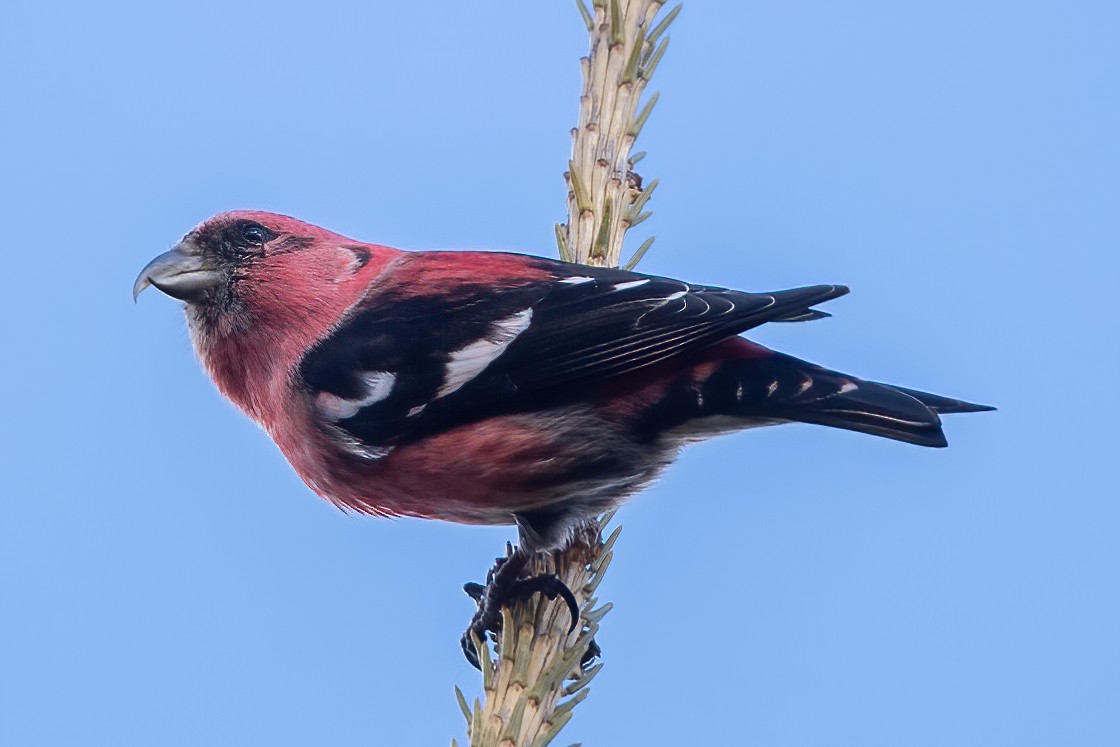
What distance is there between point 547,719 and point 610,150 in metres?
1.57

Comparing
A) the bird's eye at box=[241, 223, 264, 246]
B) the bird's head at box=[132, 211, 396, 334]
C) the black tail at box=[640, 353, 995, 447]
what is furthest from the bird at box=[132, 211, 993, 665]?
the bird's eye at box=[241, 223, 264, 246]

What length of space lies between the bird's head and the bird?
0.12 meters

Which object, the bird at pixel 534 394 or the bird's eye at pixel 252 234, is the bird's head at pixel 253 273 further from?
the bird at pixel 534 394

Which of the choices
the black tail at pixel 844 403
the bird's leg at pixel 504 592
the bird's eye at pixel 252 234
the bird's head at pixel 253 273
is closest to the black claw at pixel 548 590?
the bird's leg at pixel 504 592

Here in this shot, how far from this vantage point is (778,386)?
9.44ft

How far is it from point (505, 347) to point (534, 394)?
0.14m

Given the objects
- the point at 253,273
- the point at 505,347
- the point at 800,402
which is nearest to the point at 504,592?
the point at 505,347

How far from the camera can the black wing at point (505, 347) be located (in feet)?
9.27

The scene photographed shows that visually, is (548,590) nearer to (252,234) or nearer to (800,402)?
(800,402)

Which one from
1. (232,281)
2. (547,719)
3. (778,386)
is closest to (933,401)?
(778,386)

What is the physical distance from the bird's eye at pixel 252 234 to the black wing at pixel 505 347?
1.67ft

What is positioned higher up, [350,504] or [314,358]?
[314,358]

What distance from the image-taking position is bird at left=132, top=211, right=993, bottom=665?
111 inches

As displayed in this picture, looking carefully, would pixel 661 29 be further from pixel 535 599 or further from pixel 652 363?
pixel 535 599
